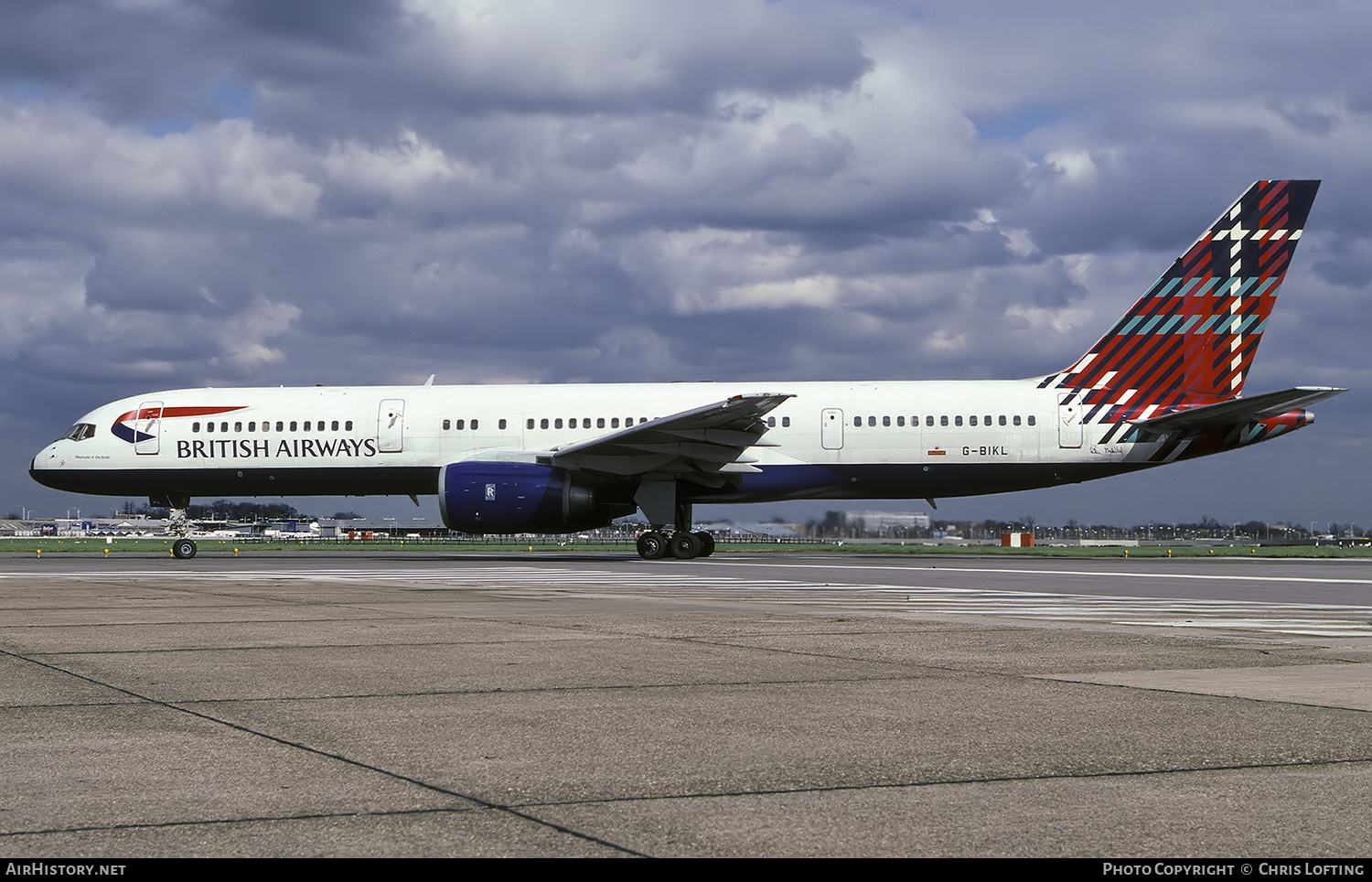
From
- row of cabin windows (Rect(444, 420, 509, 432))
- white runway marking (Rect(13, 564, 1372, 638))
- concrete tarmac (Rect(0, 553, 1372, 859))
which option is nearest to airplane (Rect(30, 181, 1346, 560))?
row of cabin windows (Rect(444, 420, 509, 432))

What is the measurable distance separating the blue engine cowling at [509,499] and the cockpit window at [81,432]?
10.6m

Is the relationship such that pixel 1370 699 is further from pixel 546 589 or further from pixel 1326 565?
pixel 1326 565

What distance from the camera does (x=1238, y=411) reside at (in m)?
26.9

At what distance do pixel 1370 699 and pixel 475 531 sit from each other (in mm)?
23039

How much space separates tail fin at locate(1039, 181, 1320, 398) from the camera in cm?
2959

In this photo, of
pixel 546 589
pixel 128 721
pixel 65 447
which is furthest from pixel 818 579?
pixel 65 447

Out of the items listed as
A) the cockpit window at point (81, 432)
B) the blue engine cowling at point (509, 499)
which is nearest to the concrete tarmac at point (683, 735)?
Answer: the blue engine cowling at point (509, 499)

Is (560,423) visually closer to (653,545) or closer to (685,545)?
(653,545)

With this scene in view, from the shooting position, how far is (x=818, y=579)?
63.5 ft

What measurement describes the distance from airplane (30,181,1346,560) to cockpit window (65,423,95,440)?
2.3 inches

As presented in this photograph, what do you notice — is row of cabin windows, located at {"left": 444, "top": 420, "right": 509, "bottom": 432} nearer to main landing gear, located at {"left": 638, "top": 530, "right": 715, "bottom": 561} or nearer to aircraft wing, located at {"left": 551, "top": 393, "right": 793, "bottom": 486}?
aircraft wing, located at {"left": 551, "top": 393, "right": 793, "bottom": 486}

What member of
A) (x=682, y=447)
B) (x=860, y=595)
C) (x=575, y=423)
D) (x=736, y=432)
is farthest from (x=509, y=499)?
(x=860, y=595)

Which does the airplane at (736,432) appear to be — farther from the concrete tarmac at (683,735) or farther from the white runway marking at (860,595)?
the concrete tarmac at (683,735)

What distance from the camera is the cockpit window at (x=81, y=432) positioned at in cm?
3169
